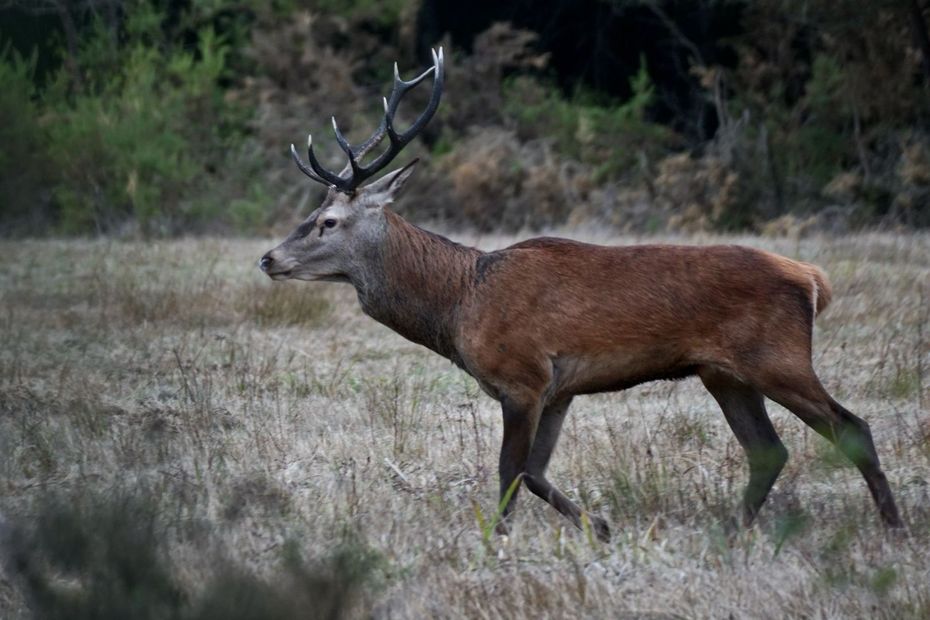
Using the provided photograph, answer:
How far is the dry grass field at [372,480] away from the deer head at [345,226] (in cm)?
95

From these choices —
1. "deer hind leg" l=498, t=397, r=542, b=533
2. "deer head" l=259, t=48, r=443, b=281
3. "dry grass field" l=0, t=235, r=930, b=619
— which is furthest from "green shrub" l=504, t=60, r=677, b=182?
"deer hind leg" l=498, t=397, r=542, b=533

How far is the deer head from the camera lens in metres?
7.34

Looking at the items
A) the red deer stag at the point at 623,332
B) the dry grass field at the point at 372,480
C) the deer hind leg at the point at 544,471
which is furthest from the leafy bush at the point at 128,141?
the deer hind leg at the point at 544,471

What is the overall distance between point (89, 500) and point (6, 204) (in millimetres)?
15624

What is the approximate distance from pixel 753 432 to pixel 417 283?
177cm

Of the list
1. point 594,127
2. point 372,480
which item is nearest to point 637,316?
point 372,480

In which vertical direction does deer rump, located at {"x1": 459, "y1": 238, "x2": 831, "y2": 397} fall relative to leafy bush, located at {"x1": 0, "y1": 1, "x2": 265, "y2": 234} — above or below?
below

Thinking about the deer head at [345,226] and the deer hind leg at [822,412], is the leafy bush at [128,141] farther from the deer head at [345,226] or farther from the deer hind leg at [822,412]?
the deer hind leg at [822,412]

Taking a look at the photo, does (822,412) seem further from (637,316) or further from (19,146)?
(19,146)

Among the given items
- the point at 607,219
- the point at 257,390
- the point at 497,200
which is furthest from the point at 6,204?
the point at 257,390

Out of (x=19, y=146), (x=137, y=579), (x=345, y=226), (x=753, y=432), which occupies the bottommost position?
(x=137, y=579)

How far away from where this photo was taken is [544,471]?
6.80 meters

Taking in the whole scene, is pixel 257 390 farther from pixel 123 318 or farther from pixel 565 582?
pixel 565 582

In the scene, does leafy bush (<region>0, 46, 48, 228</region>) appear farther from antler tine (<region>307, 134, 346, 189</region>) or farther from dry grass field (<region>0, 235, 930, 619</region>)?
antler tine (<region>307, 134, 346, 189</region>)
